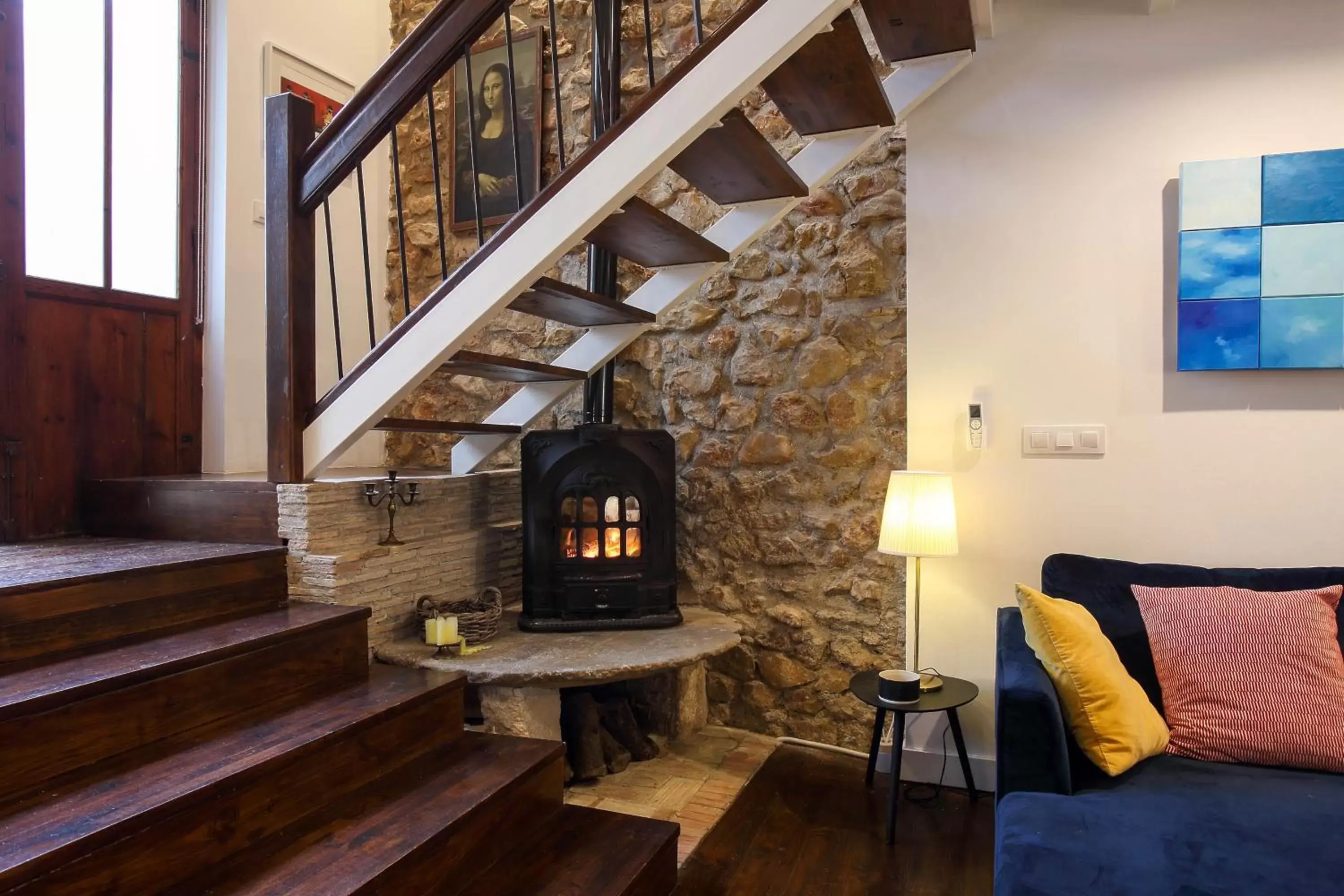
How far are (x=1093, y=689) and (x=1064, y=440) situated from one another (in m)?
0.98

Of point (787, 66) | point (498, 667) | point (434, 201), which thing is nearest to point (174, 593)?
point (498, 667)

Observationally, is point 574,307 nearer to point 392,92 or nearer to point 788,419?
point 392,92

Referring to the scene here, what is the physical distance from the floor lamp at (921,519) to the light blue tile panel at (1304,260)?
110 cm

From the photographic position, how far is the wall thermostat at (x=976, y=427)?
2.85 m

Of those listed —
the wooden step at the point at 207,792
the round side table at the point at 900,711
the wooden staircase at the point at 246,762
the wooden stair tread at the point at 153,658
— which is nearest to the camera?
the wooden step at the point at 207,792

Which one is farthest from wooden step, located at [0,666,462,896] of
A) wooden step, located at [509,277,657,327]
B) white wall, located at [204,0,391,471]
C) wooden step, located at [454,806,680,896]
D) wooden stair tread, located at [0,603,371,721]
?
white wall, located at [204,0,391,471]

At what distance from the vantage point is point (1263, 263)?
2.51 metres

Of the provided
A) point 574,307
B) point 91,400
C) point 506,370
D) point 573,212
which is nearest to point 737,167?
point 573,212

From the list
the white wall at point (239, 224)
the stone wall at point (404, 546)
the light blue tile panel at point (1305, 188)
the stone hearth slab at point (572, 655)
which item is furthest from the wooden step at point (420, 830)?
the light blue tile panel at point (1305, 188)

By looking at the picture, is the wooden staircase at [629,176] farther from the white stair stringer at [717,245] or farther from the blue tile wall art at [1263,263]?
the blue tile wall art at [1263,263]

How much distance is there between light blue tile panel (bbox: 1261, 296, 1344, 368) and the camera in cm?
246

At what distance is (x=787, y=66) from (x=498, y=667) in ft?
6.15

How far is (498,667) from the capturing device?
2.52 m

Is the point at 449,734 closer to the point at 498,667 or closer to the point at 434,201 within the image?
the point at 498,667
